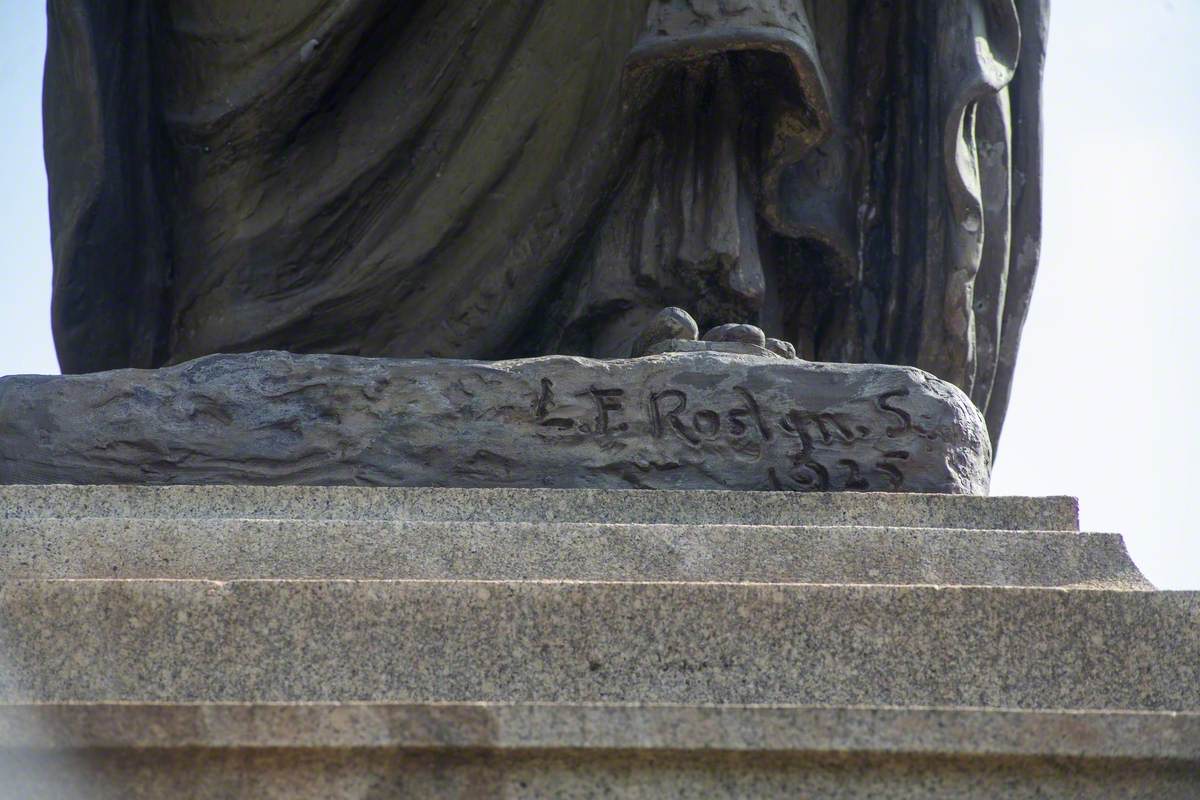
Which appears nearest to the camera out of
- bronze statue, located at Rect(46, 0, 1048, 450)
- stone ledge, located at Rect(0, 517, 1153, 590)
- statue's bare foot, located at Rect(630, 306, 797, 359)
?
stone ledge, located at Rect(0, 517, 1153, 590)

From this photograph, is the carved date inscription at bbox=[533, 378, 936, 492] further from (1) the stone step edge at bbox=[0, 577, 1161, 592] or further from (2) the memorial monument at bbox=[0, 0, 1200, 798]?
(1) the stone step edge at bbox=[0, 577, 1161, 592]

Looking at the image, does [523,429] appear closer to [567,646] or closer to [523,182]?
[567,646]

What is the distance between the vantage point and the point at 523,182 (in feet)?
15.1

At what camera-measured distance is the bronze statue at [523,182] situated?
175 inches

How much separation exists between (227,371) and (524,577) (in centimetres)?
84

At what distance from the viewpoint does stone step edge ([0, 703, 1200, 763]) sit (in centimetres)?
274

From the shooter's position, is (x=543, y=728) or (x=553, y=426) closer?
(x=543, y=728)

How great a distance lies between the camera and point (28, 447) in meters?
3.83

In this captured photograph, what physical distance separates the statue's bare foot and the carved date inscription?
0.64ft

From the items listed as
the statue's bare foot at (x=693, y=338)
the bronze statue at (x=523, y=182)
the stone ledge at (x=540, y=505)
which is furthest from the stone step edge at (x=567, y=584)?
the bronze statue at (x=523, y=182)

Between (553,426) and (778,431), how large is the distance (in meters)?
0.38

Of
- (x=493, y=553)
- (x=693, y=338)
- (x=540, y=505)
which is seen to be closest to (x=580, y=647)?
(x=493, y=553)

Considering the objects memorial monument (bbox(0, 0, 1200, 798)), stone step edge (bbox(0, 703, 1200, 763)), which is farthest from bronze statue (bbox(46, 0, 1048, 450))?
stone step edge (bbox(0, 703, 1200, 763))

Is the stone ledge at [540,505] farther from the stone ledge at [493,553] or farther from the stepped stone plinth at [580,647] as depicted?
the stone ledge at [493,553]
